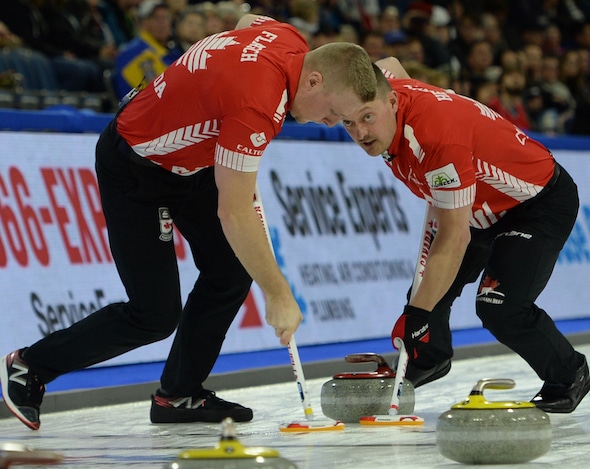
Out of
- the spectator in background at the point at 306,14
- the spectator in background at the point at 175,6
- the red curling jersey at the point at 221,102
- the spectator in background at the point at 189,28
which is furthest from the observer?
the spectator in background at the point at 306,14

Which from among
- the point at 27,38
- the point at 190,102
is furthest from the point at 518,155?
the point at 27,38

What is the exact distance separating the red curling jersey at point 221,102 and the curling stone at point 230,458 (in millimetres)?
1278

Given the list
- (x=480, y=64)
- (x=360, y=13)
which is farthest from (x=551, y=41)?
(x=360, y=13)

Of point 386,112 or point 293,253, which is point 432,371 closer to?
point 386,112

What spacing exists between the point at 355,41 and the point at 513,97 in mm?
1942

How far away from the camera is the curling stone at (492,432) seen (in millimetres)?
3512

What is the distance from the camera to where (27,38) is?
9.87m

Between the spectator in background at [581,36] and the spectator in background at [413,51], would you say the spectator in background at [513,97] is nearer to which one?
the spectator in background at [413,51]

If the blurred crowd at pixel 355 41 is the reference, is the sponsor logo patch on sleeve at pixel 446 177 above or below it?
above

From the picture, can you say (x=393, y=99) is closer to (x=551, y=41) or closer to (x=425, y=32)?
(x=425, y=32)

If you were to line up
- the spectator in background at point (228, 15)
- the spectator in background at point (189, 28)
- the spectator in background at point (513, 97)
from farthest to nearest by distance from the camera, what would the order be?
the spectator in background at point (513, 97), the spectator in background at point (228, 15), the spectator in background at point (189, 28)

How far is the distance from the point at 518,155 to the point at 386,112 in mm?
804

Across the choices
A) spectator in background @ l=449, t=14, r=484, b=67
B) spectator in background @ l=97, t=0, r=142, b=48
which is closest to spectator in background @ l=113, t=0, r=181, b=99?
spectator in background @ l=97, t=0, r=142, b=48

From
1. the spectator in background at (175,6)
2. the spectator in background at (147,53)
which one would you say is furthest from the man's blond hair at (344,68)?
the spectator in background at (175,6)
